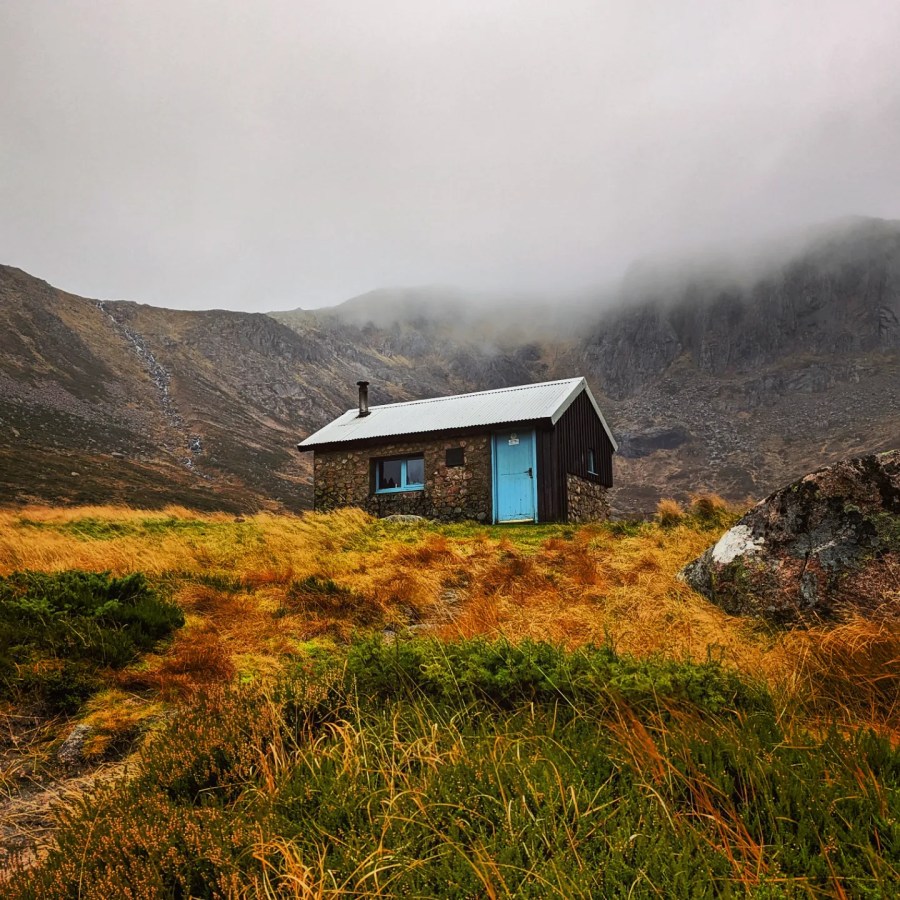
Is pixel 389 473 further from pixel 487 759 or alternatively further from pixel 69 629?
pixel 487 759

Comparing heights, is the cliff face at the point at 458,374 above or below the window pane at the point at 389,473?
above

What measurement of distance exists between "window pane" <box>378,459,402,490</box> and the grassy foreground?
52.5ft

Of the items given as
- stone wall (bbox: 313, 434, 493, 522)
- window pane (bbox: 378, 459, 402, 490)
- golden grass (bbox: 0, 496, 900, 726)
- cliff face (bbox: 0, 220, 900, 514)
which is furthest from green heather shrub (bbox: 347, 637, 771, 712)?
cliff face (bbox: 0, 220, 900, 514)

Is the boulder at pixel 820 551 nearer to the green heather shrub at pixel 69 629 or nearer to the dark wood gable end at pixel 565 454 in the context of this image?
the green heather shrub at pixel 69 629

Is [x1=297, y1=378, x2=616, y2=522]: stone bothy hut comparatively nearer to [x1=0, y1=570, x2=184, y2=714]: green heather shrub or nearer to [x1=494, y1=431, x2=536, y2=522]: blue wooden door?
[x1=494, y1=431, x2=536, y2=522]: blue wooden door

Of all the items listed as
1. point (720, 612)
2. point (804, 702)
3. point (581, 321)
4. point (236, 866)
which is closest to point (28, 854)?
point (236, 866)

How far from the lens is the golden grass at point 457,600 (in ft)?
15.3

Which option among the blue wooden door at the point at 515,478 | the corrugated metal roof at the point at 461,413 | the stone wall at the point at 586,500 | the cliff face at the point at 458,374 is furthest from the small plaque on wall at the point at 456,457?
the cliff face at the point at 458,374

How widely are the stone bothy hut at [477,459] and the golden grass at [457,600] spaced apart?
6.86 meters

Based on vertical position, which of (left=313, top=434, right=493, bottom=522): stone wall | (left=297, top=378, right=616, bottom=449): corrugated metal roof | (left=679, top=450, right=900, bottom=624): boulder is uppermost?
(left=297, top=378, right=616, bottom=449): corrugated metal roof

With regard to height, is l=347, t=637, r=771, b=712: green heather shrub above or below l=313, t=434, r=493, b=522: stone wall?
below

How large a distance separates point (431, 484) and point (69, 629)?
54.2 feet

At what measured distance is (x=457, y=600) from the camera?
26.8 ft

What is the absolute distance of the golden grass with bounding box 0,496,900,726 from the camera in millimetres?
4648
